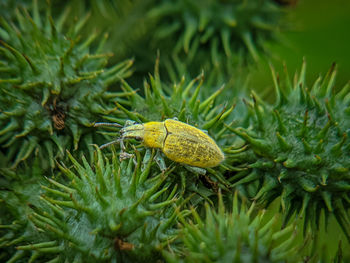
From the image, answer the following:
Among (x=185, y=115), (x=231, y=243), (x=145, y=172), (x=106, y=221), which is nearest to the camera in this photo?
(x=231, y=243)

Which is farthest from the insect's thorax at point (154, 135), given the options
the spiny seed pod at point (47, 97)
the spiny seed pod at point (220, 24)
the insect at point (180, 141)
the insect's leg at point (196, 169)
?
the spiny seed pod at point (220, 24)

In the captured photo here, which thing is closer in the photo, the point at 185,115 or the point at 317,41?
the point at 185,115

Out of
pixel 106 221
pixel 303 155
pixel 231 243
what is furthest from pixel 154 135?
pixel 303 155

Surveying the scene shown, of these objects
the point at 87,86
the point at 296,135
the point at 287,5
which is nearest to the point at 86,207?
the point at 87,86

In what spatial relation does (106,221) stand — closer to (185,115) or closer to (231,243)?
(231,243)

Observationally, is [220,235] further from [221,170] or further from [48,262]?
[48,262]

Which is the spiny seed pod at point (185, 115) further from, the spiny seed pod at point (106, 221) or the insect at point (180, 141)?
the spiny seed pod at point (106, 221)

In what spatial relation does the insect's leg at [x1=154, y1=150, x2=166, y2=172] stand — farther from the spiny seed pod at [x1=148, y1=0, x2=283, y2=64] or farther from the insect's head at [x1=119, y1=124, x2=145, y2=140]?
the spiny seed pod at [x1=148, y1=0, x2=283, y2=64]

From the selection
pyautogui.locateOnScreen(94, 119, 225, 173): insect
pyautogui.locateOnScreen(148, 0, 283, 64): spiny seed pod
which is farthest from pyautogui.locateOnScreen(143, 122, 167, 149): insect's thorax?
pyautogui.locateOnScreen(148, 0, 283, 64): spiny seed pod
